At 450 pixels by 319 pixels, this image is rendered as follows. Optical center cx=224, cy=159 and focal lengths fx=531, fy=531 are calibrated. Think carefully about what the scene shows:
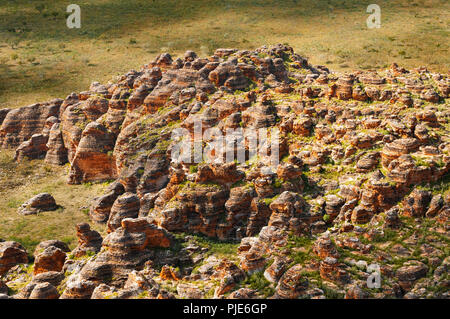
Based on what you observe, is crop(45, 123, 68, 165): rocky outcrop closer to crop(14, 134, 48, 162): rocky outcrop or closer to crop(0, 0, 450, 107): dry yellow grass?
crop(14, 134, 48, 162): rocky outcrop

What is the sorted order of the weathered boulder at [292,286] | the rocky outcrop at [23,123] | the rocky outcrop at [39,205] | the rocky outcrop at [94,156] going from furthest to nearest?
the rocky outcrop at [23,123] → the rocky outcrop at [94,156] → the rocky outcrop at [39,205] → the weathered boulder at [292,286]

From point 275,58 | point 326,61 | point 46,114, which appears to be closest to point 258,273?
point 275,58

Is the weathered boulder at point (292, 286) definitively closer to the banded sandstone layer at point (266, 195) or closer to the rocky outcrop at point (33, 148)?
the banded sandstone layer at point (266, 195)

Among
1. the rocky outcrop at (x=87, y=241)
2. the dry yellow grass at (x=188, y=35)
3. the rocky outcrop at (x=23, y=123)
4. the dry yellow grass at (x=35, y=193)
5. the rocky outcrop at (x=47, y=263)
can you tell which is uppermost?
the dry yellow grass at (x=188, y=35)

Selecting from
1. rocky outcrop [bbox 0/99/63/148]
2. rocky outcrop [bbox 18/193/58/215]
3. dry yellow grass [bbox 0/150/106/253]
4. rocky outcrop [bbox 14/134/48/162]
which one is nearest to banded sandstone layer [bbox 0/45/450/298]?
dry yellow grass [bbox 0/150/106/253]

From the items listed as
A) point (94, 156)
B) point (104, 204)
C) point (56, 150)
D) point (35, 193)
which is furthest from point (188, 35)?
point (104, 204)

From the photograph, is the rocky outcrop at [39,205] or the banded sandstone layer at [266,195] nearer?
the banded sandstone layer at [266,195]

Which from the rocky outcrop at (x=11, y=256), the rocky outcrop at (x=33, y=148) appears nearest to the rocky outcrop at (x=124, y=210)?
the rocky outcrop at (x=11, y=256)

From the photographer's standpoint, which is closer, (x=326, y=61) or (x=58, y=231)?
(x=58, y=231)
